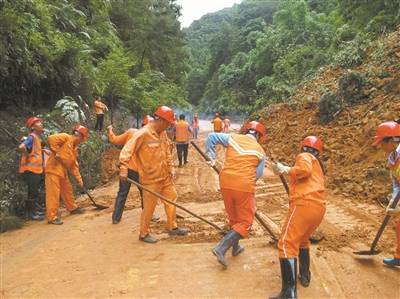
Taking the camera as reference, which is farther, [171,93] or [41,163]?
[171,93]

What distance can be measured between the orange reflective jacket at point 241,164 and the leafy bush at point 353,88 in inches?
306

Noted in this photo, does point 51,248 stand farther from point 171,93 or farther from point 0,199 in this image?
point 171,93

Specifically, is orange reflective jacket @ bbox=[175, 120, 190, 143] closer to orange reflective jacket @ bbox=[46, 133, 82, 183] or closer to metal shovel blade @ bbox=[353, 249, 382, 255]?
orange reflective jacket @ bbox=[46, 133, 82, 183]

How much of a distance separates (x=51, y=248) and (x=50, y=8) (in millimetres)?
9375

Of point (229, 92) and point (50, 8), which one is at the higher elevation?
point (50, 8)

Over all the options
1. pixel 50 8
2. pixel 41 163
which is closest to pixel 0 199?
pixel 41 163

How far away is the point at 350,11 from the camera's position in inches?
779

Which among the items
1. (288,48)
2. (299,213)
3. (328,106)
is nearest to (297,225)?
(299,213)

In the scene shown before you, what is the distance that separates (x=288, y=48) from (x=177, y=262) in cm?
2539

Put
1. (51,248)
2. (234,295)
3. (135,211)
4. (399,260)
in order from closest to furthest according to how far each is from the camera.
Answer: (234,295) → (399,260) → (51,248) → (135,211)

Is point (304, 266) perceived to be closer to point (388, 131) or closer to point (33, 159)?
point (388, 131)

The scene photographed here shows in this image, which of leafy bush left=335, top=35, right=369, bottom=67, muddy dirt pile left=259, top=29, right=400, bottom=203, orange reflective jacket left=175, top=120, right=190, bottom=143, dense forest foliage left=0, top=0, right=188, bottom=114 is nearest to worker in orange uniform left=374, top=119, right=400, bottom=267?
muddy dirt pile left=259, top=29, right=400, bottom=203

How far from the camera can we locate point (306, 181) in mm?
4527

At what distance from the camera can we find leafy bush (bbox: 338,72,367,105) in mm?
12054
